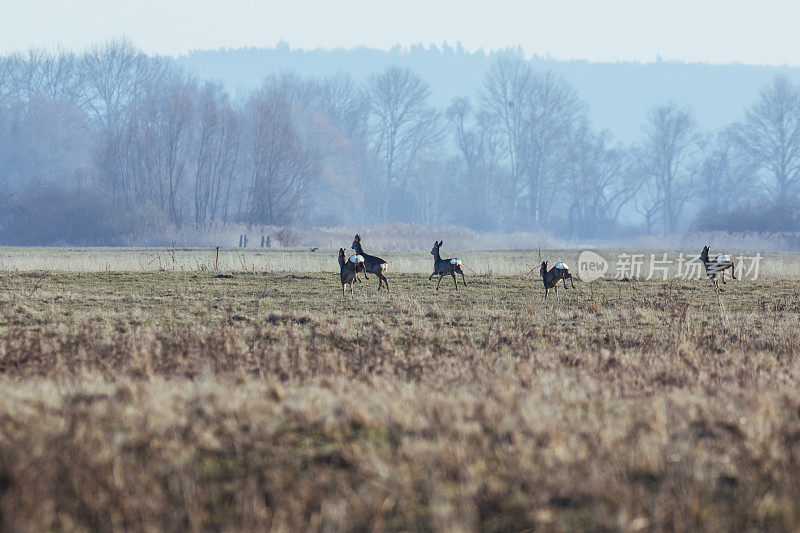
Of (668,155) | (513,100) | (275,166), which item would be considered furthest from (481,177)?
(275,166)

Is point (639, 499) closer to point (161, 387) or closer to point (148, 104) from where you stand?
point (161, 387)

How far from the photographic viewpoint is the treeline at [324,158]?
66000 millimetres

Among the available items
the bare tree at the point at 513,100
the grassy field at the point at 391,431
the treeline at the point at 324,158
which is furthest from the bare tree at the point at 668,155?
the grassy field at the point at 391,431

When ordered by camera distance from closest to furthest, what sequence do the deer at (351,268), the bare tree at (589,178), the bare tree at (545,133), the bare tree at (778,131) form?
the deer at (351,268) → the bare tree at (778,131) → the bare tree at (545,133) → the bare tree at (589,178)

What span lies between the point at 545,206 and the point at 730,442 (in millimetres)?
109091

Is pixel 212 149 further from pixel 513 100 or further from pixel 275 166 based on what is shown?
pixel 513 100

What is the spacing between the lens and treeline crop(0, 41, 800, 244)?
217 feet

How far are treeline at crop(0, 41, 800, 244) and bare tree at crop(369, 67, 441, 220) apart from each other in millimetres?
259

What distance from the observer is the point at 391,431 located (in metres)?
5.93

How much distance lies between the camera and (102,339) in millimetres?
11555

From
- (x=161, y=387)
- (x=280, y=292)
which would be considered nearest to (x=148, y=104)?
(x=280, y=292)

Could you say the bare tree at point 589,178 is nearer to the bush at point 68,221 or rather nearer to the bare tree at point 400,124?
the bare tree at point 400,124

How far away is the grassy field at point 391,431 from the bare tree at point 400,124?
3625 inches

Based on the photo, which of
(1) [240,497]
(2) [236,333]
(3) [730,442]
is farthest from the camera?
(2) [236,333]
